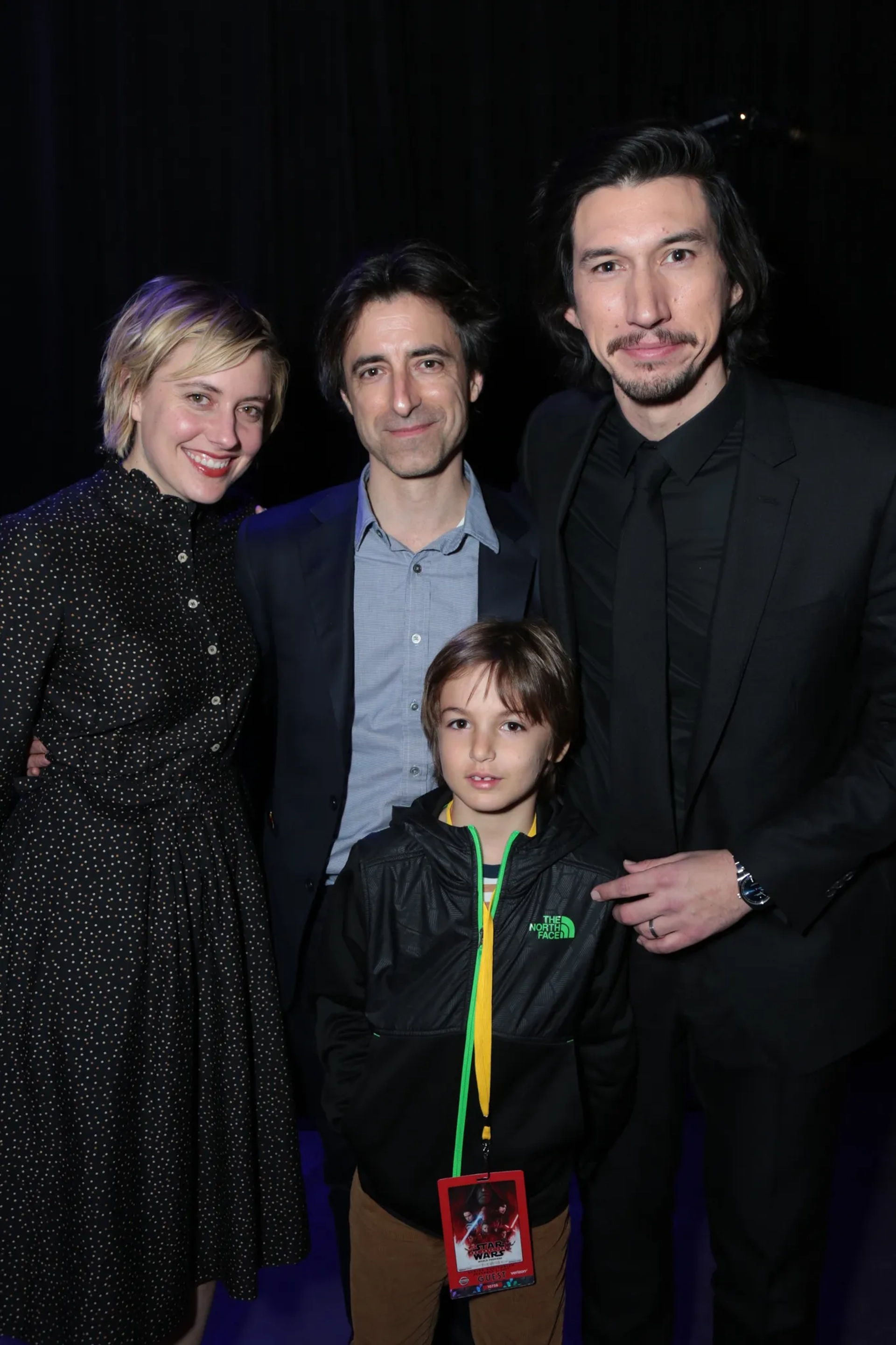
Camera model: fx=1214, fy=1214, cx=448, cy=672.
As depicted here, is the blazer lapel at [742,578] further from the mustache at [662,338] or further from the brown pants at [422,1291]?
the brown pants at [422,1291]

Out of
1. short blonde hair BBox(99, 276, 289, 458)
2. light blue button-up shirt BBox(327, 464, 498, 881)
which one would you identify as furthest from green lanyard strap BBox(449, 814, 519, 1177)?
short blonde hair BBox(99, 276, 289, 458)

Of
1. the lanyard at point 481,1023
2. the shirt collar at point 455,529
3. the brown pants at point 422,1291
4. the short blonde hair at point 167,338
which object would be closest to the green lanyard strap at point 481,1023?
the lanyard at point 481,1023

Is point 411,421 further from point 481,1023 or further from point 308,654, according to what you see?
point 481,1023

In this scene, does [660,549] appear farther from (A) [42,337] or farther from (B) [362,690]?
(A) [42,337]

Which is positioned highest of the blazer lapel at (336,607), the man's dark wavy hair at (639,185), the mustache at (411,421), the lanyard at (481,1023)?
the man's dark wavy hair at (639,185)

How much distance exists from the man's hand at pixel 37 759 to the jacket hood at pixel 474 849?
56 cm

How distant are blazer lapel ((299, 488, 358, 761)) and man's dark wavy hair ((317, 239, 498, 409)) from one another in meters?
0.33

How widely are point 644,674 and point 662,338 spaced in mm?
484

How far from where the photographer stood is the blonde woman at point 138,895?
5.83ft

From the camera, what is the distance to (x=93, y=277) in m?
2.82

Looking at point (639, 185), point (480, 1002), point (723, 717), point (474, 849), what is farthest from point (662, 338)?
point (480, 1002)

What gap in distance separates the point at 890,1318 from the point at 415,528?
Result: 1.79 metres

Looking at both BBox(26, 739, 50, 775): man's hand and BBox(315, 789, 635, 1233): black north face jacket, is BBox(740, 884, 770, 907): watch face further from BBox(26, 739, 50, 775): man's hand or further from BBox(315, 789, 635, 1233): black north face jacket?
BBox(26, 739, 50, 775): man's hand

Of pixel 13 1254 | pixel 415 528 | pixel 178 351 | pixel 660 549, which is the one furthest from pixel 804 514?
pixel 13 1254
